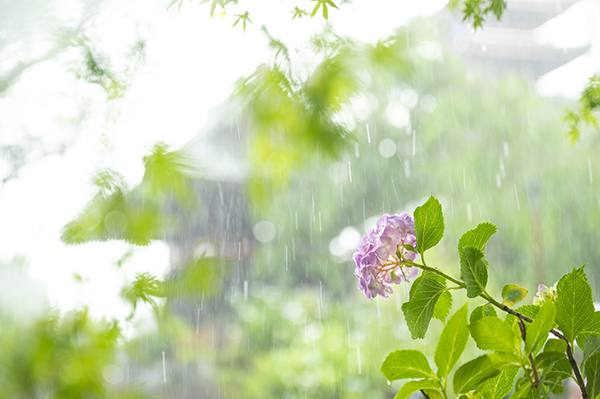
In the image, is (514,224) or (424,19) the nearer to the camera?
(514,224)

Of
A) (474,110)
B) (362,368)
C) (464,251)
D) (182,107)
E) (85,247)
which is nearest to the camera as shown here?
(464,251)

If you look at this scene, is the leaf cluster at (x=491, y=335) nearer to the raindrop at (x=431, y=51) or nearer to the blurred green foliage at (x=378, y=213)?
the blurred green foliage at (x=378, y=213)

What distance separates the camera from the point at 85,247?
851 millimetres

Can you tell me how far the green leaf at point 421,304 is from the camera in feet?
0.74

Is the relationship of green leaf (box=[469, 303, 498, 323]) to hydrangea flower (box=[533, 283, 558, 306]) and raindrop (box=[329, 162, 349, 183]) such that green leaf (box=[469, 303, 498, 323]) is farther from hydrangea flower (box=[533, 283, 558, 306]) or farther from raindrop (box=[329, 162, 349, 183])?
raindrop (box=[329, 162, 349, 183])

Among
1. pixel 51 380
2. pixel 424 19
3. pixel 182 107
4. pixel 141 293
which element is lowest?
pixel 51 380

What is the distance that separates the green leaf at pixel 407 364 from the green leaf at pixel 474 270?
0.05 metres

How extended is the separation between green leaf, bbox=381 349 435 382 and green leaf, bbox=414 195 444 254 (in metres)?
0.07

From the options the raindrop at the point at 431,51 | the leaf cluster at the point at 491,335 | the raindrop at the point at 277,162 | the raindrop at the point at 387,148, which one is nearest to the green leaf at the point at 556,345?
the leaf cluster at the point at 491,335

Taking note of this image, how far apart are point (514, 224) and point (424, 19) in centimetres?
165

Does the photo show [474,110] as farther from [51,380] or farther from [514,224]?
[51,380]

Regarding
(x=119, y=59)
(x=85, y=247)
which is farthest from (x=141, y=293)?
(x=119, y=59)

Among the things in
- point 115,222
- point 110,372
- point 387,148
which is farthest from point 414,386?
point 387,148

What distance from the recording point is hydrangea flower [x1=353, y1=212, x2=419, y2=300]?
25 centimetres
